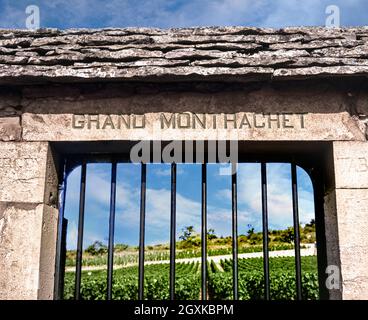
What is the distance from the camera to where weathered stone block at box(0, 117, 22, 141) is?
12.5 ft

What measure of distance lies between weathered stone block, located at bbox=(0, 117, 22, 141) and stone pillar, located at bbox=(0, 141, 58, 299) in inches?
1.3

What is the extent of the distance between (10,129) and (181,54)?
1417mm

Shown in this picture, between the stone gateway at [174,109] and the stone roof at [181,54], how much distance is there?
0.03 ft

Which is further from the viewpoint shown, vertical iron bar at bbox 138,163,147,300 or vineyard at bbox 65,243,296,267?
vineyard at bbox 65,243,296,267

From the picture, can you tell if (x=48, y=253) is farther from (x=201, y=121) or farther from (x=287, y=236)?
(x=287, y=236)

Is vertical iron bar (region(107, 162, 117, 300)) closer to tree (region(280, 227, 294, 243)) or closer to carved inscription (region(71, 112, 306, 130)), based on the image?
carved inscription (region(71, 112, 306, 130))

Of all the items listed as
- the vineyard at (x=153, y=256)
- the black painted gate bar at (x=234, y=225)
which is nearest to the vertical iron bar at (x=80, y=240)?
the black painted gate bar at (x=234, y=225)

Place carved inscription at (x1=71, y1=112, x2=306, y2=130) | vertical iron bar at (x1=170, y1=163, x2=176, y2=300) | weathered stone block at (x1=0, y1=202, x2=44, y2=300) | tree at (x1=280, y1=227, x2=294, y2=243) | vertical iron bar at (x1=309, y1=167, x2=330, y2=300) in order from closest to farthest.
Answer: weathered stone block at (x1=0, y1=202, x2=44, y2=300) < vertical iron bar at (x1=170, y1=163, x2=176, y2=300) < carved inscription at (x1=71, y1=112, x2=306, y2=130) < vertical iron bar at (x1=309, y1=167, x2=330, y2=300) < tree at (x1=280, y1=227, x2=294, y2=243)

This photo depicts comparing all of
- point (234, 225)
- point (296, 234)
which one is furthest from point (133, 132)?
point (296, 234)

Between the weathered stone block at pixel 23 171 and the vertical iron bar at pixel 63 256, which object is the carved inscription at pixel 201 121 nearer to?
the weathered stone block at pixel 23 171

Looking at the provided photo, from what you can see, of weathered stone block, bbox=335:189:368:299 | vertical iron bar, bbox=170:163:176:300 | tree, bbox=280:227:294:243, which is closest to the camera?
weathered stone block, bbox=335:189:368:299

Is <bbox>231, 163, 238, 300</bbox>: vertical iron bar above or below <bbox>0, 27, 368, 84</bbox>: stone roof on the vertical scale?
below

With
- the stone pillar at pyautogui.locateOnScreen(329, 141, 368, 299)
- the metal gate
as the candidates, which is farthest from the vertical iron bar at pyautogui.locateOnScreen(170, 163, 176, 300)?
the stone pillar at pyautogui.locateOnScreen(329, 141, 368, 299)

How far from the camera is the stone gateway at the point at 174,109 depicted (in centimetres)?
359
